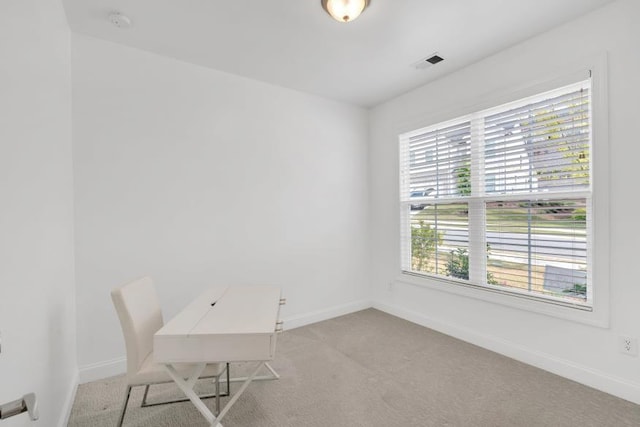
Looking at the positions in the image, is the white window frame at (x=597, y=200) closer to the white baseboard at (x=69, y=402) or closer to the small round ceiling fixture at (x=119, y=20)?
the small round ceiling fixture at (x=119, y=20)

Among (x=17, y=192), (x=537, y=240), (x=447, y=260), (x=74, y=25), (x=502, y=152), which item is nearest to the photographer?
(x=17, y=192)

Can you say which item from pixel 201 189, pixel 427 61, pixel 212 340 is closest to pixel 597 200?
pixel 427 61

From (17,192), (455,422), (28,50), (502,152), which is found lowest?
(455,422)

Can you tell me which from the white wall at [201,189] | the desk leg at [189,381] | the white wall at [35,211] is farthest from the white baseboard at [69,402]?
the desk leg at [189,381]

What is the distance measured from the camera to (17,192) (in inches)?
47.7

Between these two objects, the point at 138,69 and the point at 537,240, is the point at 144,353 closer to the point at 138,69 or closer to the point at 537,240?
the point at 138,69

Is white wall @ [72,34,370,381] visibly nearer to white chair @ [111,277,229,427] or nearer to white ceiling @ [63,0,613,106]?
white ceiling @ [63,0,613,106]

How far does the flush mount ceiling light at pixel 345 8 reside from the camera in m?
1.91

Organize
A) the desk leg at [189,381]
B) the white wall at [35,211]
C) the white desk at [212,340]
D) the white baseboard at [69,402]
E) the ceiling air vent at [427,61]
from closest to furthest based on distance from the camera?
the white wall at [35,211]
the white desk at [212,340]
the desk leg at [189,381]
the white baseboard at [69,402]
the ceiling air vent at [427,61]

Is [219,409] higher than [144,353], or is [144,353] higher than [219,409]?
[144,353]

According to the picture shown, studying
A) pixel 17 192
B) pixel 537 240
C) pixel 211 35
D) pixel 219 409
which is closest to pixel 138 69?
pixel 211 35

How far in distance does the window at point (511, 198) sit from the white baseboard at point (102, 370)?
3.00 meters

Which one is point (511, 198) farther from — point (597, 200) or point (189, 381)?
point (189, 381)

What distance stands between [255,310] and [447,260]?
7.54 feet
